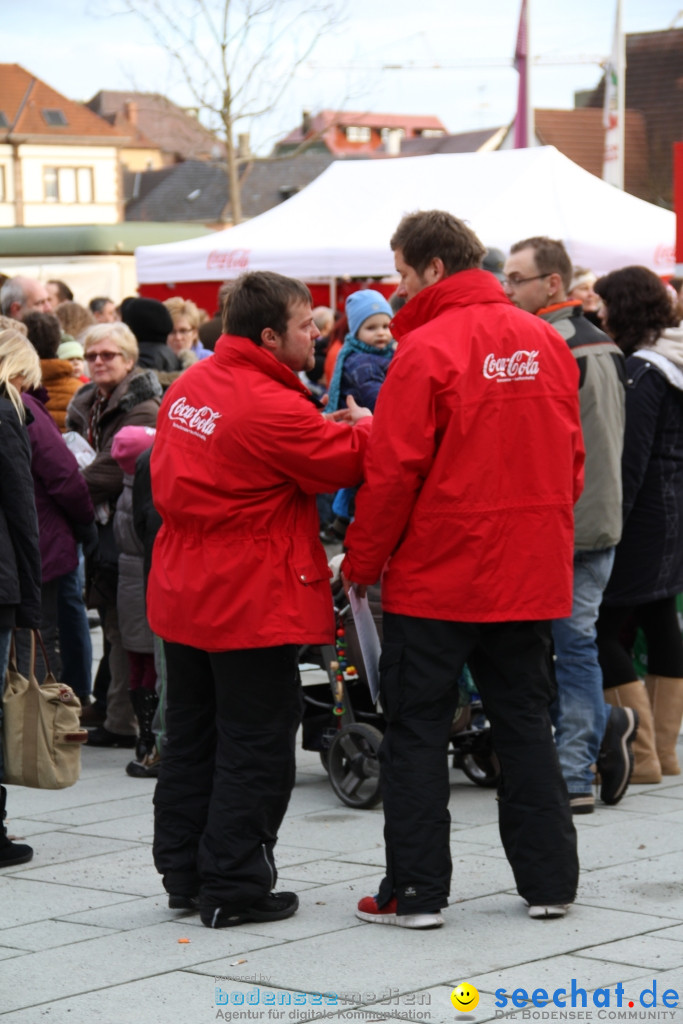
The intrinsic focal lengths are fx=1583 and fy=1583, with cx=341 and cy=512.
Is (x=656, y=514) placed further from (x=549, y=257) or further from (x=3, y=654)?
(x=3, y=654)

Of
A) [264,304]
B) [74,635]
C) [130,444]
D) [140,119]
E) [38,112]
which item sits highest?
[140,119]

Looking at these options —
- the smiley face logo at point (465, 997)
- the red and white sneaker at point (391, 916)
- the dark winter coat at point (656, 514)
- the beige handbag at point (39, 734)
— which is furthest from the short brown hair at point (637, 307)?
the smiley face logo at point (465, 997)

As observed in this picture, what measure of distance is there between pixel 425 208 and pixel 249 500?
8.11 m

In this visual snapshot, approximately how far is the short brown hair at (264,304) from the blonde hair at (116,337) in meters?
2.83

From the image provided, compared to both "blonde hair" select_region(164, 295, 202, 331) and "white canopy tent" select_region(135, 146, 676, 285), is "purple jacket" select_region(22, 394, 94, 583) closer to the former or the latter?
"blonde hair" select_region(164, 295, 202, 331)

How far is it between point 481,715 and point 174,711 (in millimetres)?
1981

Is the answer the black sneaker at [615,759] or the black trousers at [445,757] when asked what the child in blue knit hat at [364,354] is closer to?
the black sneaker at [615,759]

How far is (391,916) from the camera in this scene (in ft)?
14.9

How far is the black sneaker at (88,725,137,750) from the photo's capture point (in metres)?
7.64

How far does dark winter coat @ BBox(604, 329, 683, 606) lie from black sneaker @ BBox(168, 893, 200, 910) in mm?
2377

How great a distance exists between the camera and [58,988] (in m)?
4.04

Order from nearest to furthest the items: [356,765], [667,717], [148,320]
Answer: [356,765] → [667,717] → [148,320]

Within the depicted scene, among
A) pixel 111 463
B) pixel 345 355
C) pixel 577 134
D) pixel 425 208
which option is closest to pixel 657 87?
pixel 577 134

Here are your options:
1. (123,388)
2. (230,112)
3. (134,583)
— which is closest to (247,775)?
(134,583)
